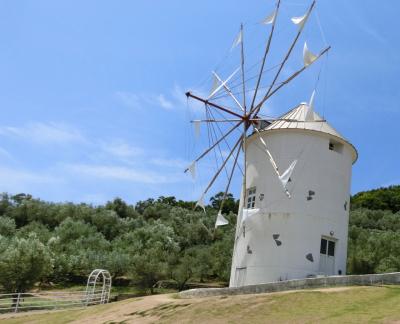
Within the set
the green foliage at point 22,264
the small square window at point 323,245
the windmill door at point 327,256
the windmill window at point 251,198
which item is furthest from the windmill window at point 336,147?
the green foliage at point 22,264

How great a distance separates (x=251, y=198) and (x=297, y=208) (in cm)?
252

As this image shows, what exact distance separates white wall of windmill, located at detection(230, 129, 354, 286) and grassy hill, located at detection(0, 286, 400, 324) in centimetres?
475

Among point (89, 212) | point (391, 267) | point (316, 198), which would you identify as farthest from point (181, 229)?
point (316, 198)

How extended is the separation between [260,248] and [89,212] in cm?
3327

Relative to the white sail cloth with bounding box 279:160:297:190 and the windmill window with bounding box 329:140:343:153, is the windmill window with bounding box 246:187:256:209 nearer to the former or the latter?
the white sail cloth with bounding box 279:160:297:190

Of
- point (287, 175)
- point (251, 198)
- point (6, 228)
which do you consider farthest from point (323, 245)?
point (6, 228)

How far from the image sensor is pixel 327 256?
21812 millimetres

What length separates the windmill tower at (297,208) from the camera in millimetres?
21250

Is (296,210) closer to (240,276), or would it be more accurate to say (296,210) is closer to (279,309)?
(240,276)

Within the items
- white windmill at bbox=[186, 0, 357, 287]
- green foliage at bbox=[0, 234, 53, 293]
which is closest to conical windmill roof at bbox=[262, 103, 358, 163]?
white windmill at bbox=[186, 0, 357, 287]

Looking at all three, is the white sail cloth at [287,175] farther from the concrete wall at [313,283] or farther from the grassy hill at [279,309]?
the grassy hill at [279,309]

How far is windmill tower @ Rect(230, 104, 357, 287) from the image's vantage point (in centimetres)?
2125

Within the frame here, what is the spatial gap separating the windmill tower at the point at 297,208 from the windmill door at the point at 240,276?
0.10 feet

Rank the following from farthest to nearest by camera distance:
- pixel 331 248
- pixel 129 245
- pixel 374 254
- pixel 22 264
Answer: pixel 129 245 → pixel 22 264 → pixel 374 254 → pixel 331 248
